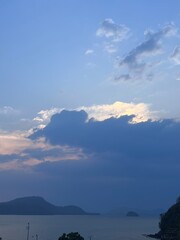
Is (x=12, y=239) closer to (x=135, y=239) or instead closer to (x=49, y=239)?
(x=49, y=239)

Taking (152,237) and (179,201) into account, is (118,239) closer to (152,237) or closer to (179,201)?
(152,237)

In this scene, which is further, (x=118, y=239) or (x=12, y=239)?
(x=118, y=239)

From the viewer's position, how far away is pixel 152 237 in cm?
16225

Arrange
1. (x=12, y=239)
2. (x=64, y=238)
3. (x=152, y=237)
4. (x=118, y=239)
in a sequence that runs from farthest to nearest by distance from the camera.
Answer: (x=152, y=237) → (x=118, y=239) → (x=12, y=239) → (x=64, y=238)

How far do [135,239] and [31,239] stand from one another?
37.9 meters

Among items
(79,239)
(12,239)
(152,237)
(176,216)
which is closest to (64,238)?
(79,239)

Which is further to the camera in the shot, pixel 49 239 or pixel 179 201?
pixel 179 201

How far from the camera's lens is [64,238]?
62.7m

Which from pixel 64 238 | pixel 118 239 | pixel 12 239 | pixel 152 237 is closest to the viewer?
pixel 64 238

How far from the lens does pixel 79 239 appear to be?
62906 millimetres

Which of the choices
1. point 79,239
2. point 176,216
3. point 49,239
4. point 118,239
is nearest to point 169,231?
point 176,216

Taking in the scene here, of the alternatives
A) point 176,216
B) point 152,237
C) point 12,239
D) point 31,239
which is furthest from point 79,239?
point 152,237

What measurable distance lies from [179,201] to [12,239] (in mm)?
71407

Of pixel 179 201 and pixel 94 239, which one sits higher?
pixel 179 201
